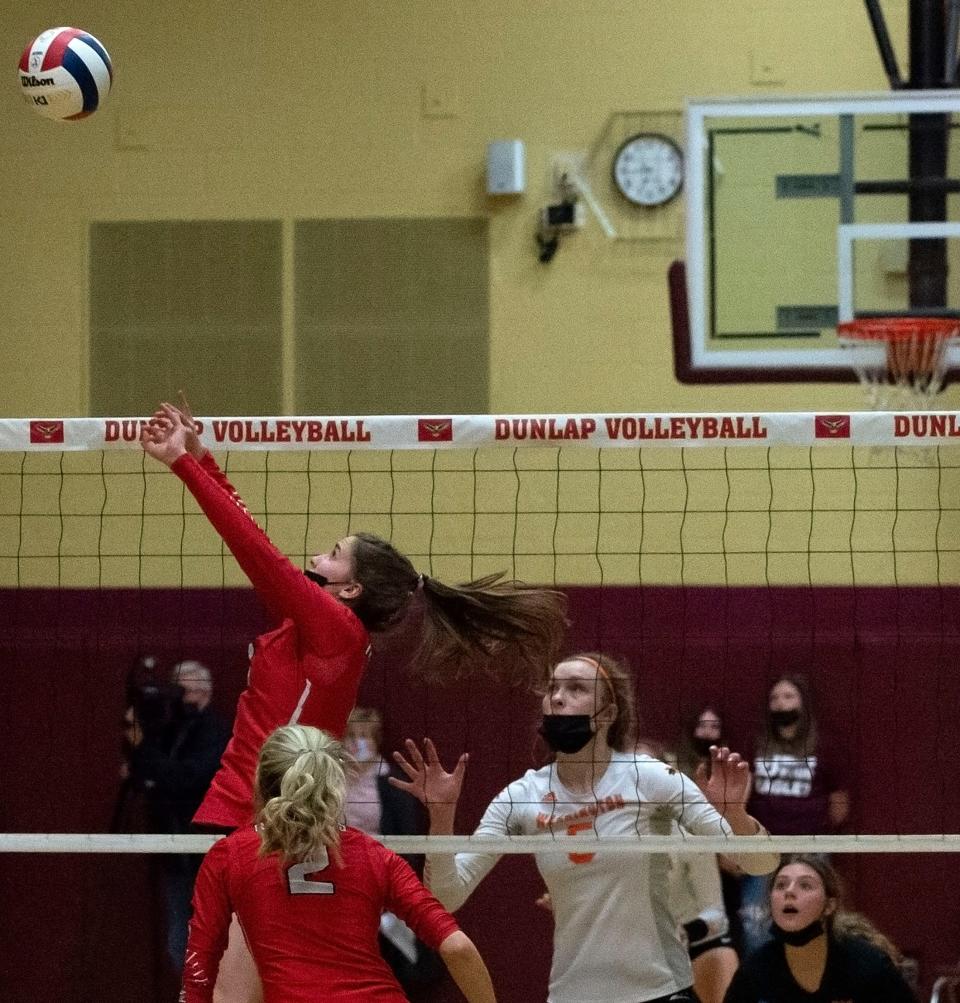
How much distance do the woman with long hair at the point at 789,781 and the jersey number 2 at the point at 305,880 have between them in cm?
398

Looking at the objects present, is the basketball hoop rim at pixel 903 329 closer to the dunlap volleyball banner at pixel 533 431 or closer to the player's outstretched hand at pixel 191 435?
the dunlap volleyball banner at pixel 533 431

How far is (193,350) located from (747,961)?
5.47m

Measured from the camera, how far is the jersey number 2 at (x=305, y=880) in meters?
3.88

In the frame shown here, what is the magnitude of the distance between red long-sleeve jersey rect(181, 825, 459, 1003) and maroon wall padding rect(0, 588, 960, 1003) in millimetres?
4588

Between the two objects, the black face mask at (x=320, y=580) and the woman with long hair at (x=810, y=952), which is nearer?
the black face mask at (x=320, y=580)

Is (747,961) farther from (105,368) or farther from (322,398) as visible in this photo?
(105,368)

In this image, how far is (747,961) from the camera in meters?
5.41

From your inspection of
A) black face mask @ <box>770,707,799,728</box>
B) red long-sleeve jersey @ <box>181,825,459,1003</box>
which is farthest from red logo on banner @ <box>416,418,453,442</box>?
black face mask @ <box>770,707,799,728</box>

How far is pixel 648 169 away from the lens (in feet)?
31.3

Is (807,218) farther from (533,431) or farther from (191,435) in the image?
(191,435)

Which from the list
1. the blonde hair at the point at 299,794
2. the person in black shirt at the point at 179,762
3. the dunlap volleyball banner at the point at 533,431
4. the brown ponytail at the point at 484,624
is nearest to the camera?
the blonde hair at the point at 299,794

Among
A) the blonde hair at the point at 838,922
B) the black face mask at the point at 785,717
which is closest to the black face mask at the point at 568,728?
the blonde hair at the point at 838,922

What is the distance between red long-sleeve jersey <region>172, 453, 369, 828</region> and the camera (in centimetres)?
444

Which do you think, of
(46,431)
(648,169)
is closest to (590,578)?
(648,169)
